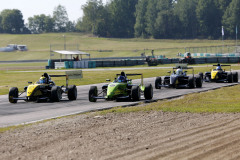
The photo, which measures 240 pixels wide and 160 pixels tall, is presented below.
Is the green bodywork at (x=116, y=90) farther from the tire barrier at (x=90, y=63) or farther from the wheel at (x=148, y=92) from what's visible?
the tire barrier at (x=90, y=63)

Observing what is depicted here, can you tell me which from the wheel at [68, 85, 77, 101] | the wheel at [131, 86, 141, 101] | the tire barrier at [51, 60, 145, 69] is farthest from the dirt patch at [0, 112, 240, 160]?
the tire barrier at [51, 60, 145, 69]

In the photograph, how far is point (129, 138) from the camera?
1168 centimetres

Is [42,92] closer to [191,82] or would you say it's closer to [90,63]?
[191,82]

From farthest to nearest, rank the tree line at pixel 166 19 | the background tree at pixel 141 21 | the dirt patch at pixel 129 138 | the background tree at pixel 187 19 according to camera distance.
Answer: the background tree at pixel 141 21
the background tree at pixel 187 19
the tree line at pixel 166 19
the dirt patch at pixel 129 138

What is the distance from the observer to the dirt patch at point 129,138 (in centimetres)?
1001

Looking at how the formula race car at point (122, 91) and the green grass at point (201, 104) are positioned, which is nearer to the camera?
the green grass at point (201, 104)

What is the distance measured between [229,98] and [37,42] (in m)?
131

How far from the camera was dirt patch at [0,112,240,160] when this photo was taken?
32.8 feet

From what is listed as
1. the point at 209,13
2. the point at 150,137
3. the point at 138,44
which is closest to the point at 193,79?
the point at 150,137

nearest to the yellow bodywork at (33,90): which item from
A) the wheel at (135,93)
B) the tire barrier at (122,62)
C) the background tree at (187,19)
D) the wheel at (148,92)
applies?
the wheel at (135,93)

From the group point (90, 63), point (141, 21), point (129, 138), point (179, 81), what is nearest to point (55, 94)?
point (179, 81)

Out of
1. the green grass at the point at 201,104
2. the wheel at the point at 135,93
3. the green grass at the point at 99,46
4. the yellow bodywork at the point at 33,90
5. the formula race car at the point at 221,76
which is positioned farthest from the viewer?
the green grass at the point at 99,46

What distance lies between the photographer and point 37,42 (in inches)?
5866

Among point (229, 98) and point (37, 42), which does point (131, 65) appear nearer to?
point (229, 98)
